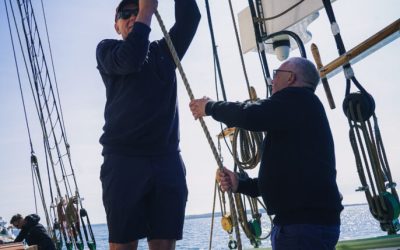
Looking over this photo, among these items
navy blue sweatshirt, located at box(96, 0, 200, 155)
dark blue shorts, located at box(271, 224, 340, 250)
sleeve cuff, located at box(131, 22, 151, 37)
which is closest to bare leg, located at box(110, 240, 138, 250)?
navy blue sweatshirt, located at box(96, 0, 200, 155)

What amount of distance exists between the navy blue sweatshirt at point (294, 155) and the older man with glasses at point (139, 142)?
10.0 inches

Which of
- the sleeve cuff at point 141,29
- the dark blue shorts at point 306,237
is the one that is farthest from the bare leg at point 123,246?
the sleeve cuff at point 141,29

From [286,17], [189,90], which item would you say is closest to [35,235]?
[286,17]

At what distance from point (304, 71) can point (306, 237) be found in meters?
0.77

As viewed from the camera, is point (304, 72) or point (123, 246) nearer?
point (123, 246)

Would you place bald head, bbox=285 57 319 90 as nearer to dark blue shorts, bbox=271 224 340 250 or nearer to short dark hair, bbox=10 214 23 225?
dark blue shorts, bbox=271 224 340 250

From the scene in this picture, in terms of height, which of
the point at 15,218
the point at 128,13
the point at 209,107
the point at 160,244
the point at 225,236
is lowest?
the point at 225,236

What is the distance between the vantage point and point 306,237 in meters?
1.69

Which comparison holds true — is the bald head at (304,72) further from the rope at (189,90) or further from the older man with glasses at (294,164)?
the rope at (189,90)

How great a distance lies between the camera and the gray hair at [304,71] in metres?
1.99

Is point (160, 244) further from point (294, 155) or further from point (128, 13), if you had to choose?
point (128, 13)

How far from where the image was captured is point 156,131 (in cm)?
172

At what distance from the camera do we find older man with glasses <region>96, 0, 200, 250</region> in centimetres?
160

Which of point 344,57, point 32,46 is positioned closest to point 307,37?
point 344,57
